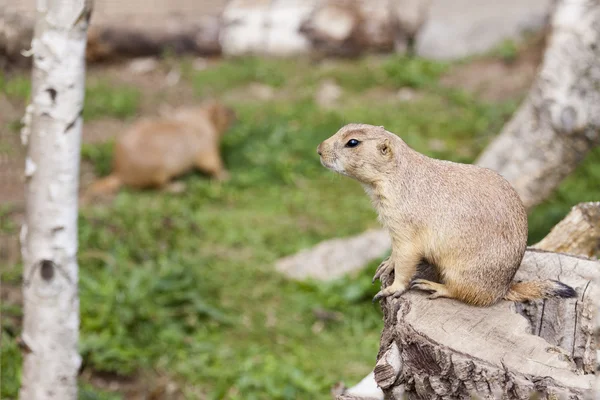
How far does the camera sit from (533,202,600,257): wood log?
3303 mm

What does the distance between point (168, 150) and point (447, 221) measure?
193 inches

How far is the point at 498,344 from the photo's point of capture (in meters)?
2.40

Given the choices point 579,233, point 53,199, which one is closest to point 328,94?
point 579,233

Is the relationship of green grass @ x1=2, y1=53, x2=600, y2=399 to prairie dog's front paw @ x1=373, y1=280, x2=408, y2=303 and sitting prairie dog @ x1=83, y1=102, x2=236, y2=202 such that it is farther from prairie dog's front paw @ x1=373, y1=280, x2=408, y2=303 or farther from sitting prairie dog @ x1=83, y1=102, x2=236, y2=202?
prairie dog's front paw @ x1=373, y1=280, x2=408, y2=303

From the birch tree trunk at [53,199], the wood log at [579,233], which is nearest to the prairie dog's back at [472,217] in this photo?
the wood log at [579,233]

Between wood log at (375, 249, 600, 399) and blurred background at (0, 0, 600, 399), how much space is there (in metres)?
1.65

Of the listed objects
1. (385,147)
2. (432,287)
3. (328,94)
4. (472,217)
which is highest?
(328,94)

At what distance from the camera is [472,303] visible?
269 cm

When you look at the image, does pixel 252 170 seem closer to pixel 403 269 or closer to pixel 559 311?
pixel 403 269

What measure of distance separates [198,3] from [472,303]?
8.94 meters

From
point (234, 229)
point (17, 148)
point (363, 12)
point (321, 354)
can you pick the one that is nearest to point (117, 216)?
point (234, 229)

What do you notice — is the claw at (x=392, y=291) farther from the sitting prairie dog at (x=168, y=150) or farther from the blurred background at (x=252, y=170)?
the sitting prairie dog at (x=168, y=150)

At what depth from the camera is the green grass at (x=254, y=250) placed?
432 cm

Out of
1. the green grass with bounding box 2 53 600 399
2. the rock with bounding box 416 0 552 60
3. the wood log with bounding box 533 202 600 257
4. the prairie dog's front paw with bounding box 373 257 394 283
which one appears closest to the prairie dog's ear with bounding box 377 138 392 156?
the prairie dog's front paw with bounding box 373 257 394 283
